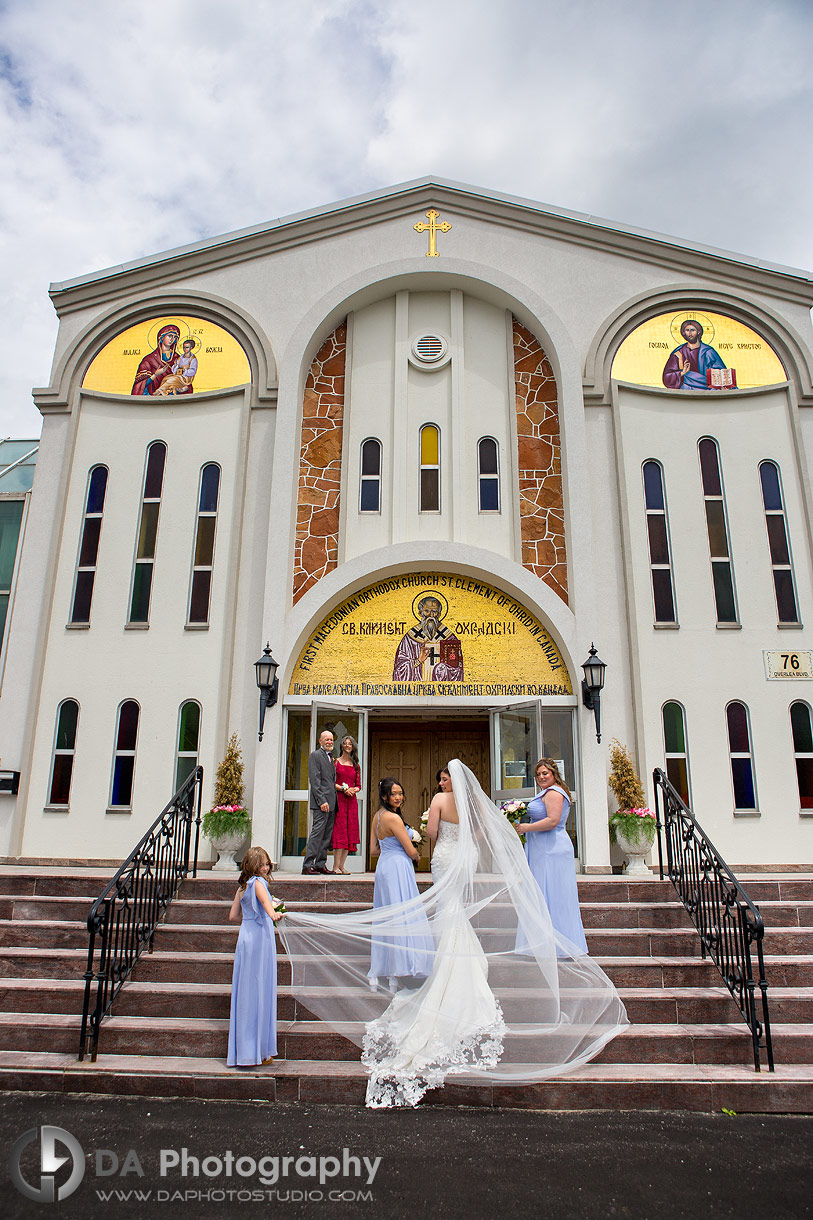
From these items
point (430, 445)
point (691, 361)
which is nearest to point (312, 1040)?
point (430, 445)

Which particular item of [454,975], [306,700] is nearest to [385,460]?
[306,700]

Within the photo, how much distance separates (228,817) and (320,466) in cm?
546

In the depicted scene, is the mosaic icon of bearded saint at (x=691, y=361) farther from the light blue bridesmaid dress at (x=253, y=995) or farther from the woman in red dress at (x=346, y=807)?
the light blue bridesmaid dress at (x=253, y=995)

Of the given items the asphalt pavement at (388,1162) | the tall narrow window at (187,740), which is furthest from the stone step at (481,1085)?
the tall narrow window at (187,740)

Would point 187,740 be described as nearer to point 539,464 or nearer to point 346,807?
point 346,807

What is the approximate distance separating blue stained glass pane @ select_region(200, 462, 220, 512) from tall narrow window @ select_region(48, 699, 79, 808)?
353cm

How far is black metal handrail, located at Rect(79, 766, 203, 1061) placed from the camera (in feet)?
21.0

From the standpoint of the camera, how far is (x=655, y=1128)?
525cm

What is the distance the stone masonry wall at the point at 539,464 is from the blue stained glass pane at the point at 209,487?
4742 millimetres

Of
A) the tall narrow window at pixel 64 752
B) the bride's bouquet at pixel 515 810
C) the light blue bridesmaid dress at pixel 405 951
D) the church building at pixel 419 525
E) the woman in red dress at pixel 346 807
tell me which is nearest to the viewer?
the light blue bridesmaid dress at pixel 405 951

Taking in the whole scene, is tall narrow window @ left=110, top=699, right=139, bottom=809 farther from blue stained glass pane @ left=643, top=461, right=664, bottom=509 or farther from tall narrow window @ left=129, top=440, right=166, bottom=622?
blue stained glass pane @ left=643, top=461, right=664, bottom=509

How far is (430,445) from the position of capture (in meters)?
12.8

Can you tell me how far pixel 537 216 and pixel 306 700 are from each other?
28.8ft

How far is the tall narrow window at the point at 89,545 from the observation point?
40.5 feet
